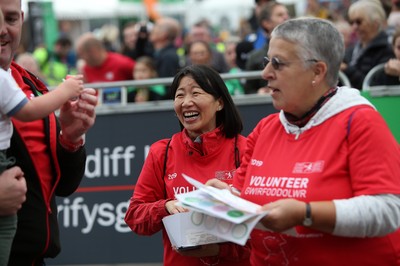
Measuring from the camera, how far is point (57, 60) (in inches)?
708

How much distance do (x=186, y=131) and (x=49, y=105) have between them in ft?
5.78

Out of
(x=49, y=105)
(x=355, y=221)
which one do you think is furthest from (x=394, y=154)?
(x=49, y=105)

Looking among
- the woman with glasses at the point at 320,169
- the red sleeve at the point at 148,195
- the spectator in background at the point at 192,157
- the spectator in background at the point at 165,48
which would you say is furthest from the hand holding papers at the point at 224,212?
the spectator in background at the point at 165,48

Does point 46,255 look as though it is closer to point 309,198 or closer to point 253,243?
point 253,243

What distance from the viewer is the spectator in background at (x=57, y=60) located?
16639 mm

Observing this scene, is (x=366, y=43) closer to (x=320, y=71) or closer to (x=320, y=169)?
(x=320, y=71)

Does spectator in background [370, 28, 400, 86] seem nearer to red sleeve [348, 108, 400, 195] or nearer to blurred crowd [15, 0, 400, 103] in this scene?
blurred crowd [15, 0, 400, 103]

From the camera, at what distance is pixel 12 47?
14.1 ft

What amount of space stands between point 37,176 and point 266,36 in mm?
6542

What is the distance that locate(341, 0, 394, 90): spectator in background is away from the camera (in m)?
9.23

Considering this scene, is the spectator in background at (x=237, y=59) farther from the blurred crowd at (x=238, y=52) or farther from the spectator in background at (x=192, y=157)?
the spectator in background at (x=192, y=157)

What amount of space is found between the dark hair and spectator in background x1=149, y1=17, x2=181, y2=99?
5514 millimetres

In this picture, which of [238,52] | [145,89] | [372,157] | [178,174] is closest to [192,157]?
[178,174]

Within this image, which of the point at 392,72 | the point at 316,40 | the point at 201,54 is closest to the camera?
the point at 316,40
